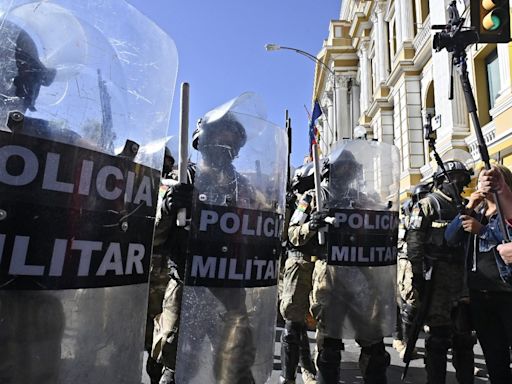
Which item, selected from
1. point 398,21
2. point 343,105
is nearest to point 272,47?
point 398,21

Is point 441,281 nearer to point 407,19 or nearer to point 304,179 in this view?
point 304,179

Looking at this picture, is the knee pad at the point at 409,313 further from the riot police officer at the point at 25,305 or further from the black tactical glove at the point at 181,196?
the riot police officer at the point at 25,305

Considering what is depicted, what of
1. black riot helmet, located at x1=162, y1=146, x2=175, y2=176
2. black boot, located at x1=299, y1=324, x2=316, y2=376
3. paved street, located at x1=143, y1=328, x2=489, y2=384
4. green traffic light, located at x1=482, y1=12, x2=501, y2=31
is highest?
green traffic light, located at x1=482, y1=12, x2=501, y2=31

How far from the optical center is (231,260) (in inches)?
67.4

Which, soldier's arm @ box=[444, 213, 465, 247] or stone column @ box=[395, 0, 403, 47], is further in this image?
stone column @ box=[395, 0, 403, 47]

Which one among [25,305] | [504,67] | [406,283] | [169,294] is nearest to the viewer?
[25,305]

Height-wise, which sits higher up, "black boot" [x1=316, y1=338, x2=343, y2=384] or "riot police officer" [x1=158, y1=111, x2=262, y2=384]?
"riot police officer" [x1=158, y1=111, x2=262, y2=384]

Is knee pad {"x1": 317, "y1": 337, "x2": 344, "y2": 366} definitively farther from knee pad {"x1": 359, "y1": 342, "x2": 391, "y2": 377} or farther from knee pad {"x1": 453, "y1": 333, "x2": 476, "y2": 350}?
knee pad {"x1": 453, "y1": 333, "x2": 476, "y2": 350}

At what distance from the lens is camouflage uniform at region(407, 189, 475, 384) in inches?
131

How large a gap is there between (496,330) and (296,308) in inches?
Result: 58.7

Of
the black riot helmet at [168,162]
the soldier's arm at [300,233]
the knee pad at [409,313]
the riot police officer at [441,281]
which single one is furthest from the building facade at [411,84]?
the knee pad at [409,313]

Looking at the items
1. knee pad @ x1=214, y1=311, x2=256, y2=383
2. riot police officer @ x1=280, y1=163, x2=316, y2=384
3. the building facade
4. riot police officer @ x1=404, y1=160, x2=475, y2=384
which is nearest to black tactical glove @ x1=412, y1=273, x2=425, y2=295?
riot police officer @ x1=404, y1=160, x2=475, y2=384

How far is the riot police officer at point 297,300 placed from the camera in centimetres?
349

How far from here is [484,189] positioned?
2742 millimetres
